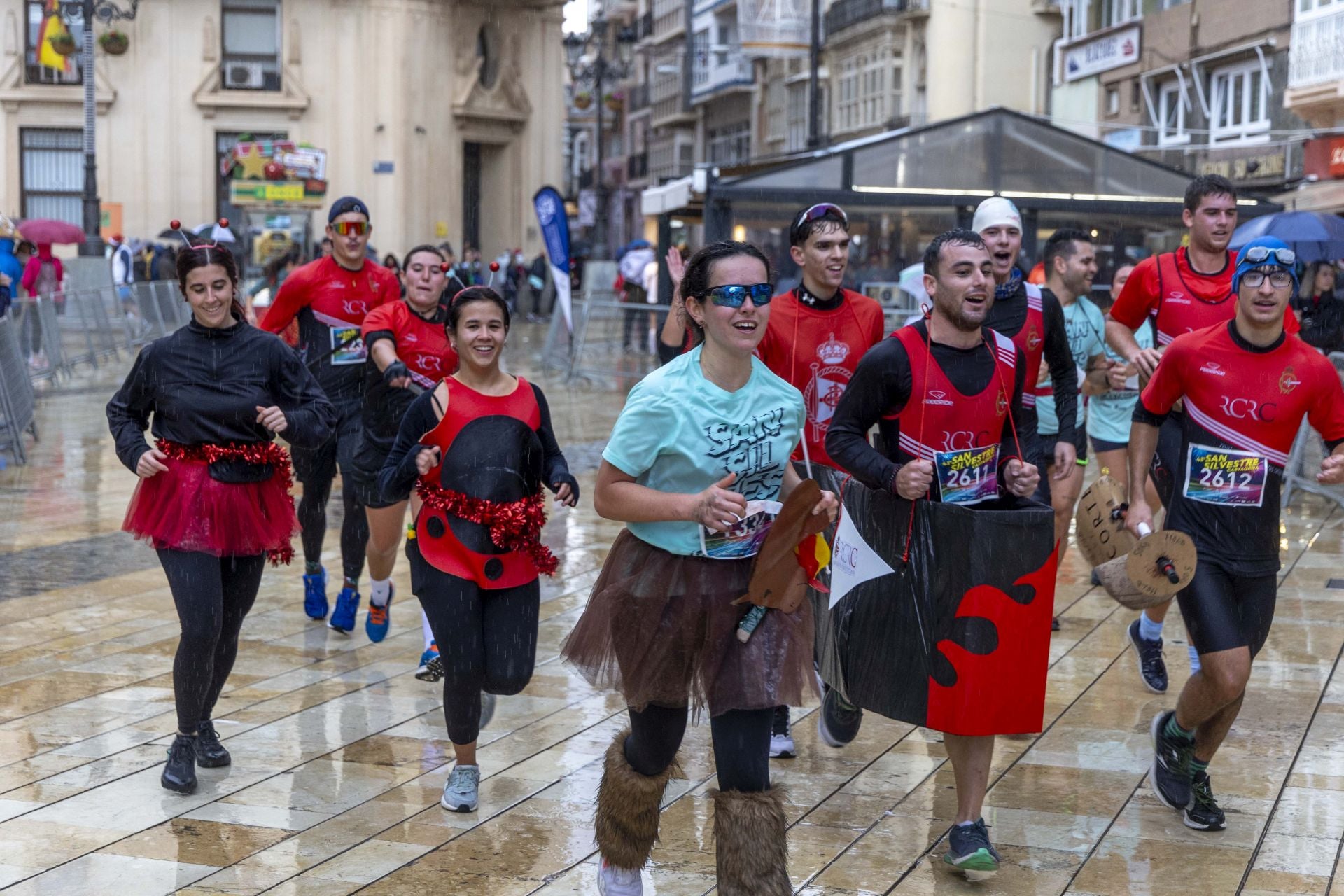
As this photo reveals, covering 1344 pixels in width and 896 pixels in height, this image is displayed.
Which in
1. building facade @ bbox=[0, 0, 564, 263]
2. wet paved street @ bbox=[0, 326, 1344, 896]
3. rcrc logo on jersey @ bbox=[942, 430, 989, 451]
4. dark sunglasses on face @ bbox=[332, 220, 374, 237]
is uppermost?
building facade @ bbox=[0, 0, 564, 263]

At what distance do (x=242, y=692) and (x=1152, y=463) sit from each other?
378 centimetres

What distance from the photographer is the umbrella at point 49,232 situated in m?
29.0

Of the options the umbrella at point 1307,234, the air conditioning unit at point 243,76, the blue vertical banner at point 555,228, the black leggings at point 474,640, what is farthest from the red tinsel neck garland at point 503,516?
the air conditioning unit at point 243,76

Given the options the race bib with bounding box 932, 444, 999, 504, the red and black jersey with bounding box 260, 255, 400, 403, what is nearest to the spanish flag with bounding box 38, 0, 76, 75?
the red and black jersey with bounding box 260, 255, 400, 403

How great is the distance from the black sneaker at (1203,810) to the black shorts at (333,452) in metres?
4.26

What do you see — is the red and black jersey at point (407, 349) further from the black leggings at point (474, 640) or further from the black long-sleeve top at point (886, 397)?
the black long-sleeve top at point (886, 397)

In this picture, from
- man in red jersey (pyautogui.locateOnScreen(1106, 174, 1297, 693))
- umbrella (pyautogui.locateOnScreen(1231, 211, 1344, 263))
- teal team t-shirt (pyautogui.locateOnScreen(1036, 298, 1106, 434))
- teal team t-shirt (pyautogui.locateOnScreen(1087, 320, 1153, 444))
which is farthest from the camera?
umbrella (pyautogui.locateOnScreen(1231, 211, 1344, 263))

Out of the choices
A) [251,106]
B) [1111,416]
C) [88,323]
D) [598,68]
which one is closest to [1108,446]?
[1111,416]

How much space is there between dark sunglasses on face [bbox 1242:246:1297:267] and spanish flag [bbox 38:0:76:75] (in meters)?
32.2

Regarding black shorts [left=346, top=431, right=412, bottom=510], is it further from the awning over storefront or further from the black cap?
the awning over storefront

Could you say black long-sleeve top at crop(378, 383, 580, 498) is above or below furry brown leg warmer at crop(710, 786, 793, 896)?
above

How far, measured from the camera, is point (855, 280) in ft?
70.4

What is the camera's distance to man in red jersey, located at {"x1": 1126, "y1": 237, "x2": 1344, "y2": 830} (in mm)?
5359

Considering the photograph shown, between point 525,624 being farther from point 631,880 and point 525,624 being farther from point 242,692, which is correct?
point 242,692
